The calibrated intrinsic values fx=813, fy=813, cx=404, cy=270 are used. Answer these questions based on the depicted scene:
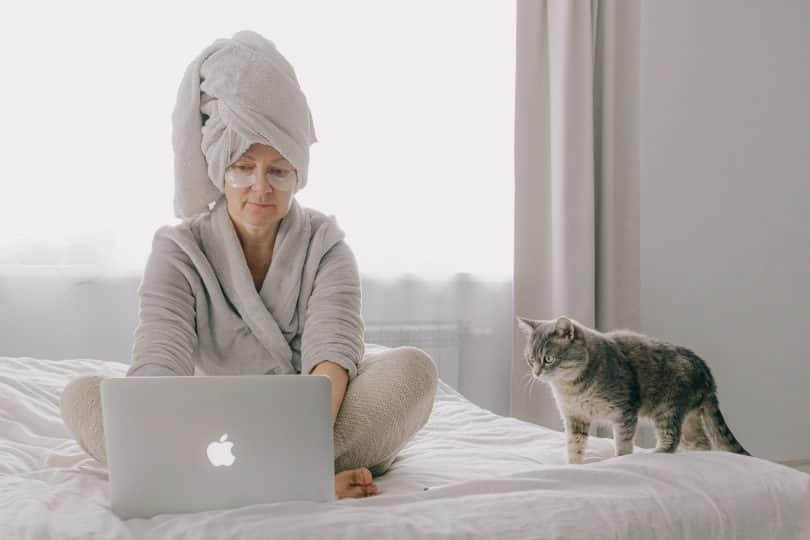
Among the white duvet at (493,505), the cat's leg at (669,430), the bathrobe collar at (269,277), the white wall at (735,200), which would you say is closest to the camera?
the white duvet at (493,505)

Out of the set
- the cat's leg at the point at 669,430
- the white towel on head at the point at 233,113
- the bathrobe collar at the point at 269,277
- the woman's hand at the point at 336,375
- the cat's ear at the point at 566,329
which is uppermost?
the white towel on head at the point at 233,113

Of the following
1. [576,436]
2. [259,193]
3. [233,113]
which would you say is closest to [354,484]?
[576,436]

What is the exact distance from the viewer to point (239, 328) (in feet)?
5.13

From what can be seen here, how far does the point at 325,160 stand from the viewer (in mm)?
3037

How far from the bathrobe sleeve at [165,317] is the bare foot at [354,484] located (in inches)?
14.7

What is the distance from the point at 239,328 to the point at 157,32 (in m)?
1.71

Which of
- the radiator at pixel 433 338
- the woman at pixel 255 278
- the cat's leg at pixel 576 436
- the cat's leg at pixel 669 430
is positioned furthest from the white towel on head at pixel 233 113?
the radiator at pixel 433 338

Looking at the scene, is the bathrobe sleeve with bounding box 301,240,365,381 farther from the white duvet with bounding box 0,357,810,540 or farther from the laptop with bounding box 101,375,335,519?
the laptop with bounding box 101,375,335,519

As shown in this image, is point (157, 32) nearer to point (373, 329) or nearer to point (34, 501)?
point (373, 329)

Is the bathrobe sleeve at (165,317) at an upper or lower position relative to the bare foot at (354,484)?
upper

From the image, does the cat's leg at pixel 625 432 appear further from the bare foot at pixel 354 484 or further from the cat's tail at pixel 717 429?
the bare foot at pixel 354 484

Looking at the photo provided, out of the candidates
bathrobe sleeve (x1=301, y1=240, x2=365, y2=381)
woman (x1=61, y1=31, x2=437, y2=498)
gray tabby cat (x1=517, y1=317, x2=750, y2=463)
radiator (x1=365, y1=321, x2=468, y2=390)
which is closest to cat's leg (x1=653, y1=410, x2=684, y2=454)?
gray tabby cat (x1=517, y1=317, x2=750, y2=463)

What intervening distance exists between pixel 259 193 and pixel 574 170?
2.01 m

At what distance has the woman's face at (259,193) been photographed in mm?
1477
